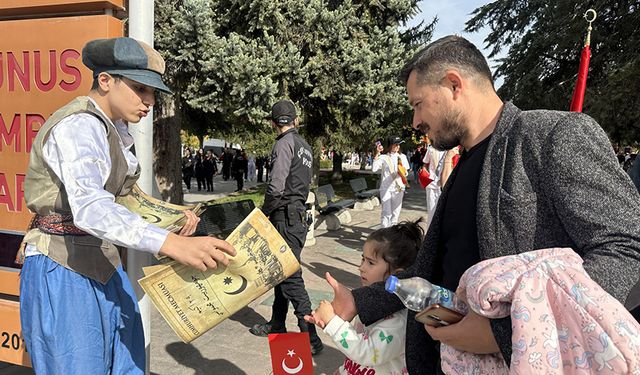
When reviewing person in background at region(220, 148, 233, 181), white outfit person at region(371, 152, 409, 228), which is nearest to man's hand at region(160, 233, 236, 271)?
white outfit person at region(371, 152, 409, 228)

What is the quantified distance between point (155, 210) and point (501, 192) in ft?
4.93

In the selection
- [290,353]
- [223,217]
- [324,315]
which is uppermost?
[324,315]

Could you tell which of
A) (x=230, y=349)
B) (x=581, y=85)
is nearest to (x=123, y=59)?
(x=581, y=85)

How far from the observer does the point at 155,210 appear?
6.93ft

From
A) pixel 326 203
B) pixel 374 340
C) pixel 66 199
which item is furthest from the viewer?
pixel 326 203

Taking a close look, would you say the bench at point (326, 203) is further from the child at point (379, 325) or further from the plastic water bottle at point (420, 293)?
the plastic water bottle at point (420, 293)

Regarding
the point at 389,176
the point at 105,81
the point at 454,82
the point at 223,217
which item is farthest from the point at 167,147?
the point at 454,82

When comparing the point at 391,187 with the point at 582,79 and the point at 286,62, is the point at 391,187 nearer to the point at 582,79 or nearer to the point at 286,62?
the point at 286,62

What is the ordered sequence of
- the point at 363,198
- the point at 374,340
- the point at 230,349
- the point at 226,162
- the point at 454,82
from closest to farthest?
the point at 454,82, the point at 374,340, the point at 230,349, the point at 363,198, the point at 226,162

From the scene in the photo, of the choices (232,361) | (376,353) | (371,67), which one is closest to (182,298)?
(376,353)

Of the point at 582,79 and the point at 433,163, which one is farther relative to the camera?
the point at 433,163

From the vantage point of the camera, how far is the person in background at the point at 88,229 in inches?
64.2

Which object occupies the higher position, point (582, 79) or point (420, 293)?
point (582, 79)

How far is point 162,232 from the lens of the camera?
1.66m
